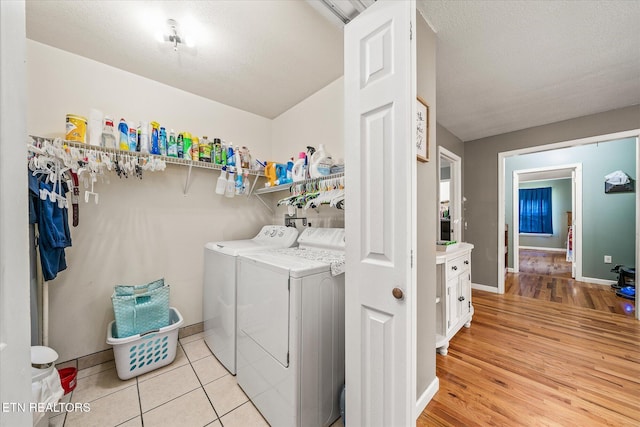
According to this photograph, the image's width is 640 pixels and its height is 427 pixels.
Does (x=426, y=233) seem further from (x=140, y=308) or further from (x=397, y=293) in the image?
(x=140, y=308)

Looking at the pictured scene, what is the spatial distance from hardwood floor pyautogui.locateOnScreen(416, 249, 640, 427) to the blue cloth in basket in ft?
6.45

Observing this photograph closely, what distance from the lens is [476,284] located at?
145 inches

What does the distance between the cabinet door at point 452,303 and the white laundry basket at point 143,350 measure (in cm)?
222

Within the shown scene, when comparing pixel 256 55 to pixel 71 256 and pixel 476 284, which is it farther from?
pixel 476 284

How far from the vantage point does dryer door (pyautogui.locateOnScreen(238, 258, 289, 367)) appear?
1201 millimetres

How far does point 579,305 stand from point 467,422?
9.66 ft

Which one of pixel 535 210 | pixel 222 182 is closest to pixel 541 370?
pixel 222 182

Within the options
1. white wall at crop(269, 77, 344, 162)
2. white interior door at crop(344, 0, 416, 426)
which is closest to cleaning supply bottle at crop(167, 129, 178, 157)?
white wall at crop(269, 77, 344, 162)

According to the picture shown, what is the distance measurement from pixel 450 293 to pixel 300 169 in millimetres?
1685

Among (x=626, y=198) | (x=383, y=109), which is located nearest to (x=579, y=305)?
(x=626, y=198)

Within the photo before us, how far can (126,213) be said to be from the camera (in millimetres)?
1962

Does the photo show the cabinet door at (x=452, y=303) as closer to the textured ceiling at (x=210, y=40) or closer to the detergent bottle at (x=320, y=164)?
the detergent bottle at (x=320, y=164)

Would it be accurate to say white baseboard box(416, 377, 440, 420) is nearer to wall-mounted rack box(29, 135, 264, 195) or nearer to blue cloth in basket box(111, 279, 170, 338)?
blue cloth in basket box(111, 279, 170, 338)

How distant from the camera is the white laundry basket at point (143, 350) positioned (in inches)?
64.3
